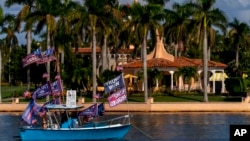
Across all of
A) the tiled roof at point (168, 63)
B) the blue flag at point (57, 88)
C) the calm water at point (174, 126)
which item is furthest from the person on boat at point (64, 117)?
the tiled roof at point (168, 63)

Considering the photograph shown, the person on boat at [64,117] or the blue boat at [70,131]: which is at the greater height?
the person on boat at [64,117]

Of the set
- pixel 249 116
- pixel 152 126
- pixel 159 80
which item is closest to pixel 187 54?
pixel 159 80

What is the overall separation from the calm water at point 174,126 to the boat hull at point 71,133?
2317mm

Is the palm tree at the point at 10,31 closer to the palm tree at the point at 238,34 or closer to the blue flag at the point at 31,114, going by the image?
the palm tree at the point at 238,34

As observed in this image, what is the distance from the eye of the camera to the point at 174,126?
5859 cm

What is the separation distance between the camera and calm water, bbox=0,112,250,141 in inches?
1962

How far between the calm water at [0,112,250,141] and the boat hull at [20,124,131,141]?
2.32 m

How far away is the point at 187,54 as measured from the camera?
138 m

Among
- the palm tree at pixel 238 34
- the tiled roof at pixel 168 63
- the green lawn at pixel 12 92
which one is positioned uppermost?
the palm tree at pixel 238 34

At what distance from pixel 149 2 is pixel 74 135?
137 ft

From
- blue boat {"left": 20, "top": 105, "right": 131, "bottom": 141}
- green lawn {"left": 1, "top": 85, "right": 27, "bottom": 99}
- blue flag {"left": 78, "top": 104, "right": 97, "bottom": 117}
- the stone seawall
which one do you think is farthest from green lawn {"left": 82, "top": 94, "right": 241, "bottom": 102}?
blue boat {"left": 20, "top": 105, "right": 131, "bottom": 141}

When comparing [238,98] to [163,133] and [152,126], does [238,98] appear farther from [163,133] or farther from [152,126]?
[163,133]

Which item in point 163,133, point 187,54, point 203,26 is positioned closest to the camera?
point 163,133

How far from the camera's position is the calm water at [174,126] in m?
49.8
